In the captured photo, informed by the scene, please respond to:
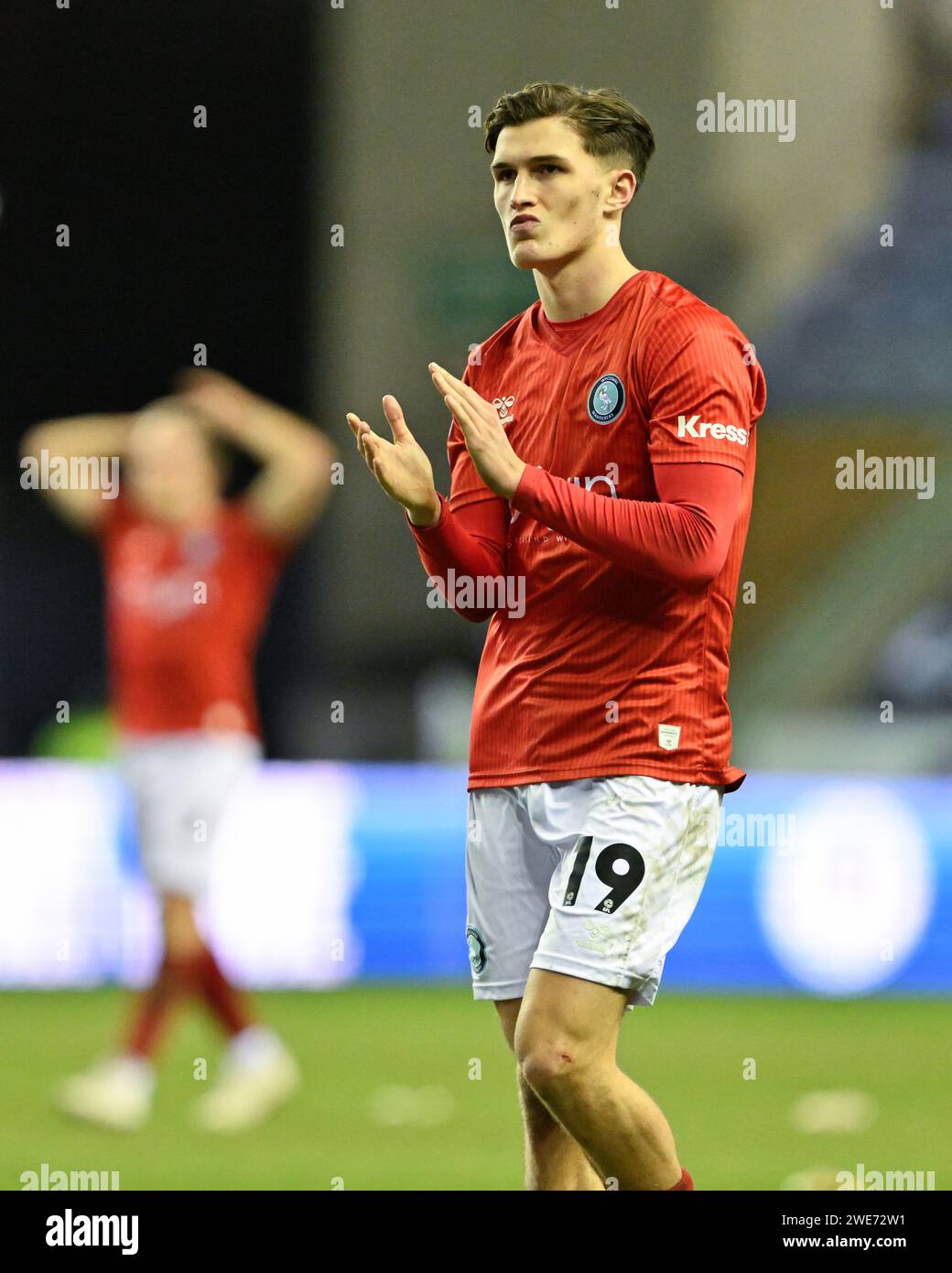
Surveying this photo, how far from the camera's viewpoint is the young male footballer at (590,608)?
2441 millimetres

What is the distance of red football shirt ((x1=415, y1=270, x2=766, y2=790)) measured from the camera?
2.50 m

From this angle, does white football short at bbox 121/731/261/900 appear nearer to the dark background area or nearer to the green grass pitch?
the green grass pitch

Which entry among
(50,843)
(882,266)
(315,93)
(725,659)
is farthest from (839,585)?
(725,659)

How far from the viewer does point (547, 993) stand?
2.45 metres

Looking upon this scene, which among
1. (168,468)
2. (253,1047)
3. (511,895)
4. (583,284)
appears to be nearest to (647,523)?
(583,284)

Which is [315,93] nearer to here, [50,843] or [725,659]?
[50,843]

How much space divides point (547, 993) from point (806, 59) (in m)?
7.17

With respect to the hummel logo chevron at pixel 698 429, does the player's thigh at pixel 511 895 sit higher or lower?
lower

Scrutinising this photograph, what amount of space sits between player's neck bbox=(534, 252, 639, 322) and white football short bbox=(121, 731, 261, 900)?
2478 millimetres

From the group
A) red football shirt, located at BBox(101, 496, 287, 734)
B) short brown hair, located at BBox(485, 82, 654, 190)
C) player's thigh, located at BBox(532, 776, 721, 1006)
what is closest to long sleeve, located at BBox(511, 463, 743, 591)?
player's thigh, located at BBox(532, 776, 721, 1006)

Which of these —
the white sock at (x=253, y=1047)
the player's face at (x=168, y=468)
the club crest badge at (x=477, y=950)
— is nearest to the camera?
the club crest badge at (x=477, y=950)

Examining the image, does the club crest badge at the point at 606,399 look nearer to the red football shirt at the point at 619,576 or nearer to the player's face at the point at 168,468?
the red football shirt at the point at 619,576

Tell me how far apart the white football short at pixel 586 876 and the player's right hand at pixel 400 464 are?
454 millimetres

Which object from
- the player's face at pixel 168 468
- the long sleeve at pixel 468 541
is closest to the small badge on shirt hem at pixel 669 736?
the long sleeve at pixel 468 541
